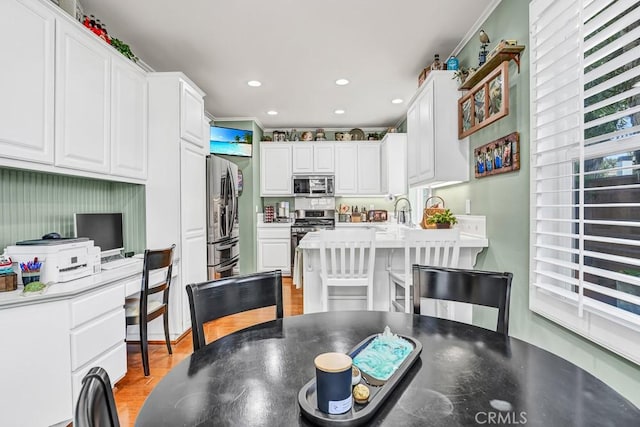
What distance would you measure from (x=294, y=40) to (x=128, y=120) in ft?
5.11

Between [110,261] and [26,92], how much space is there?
1342mm

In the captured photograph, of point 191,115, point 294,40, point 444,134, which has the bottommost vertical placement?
point 444,134

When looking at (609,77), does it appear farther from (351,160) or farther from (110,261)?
(351,160)

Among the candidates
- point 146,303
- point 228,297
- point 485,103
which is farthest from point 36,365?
point 485,103

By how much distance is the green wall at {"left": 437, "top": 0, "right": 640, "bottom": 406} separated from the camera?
5.22ft

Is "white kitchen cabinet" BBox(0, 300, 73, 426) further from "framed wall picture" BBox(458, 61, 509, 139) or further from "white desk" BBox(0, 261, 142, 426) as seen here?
"framed wall picture" BBox(458, 61, 509, 139)

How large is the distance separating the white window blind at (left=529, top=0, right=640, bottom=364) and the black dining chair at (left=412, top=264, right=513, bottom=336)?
45 cm

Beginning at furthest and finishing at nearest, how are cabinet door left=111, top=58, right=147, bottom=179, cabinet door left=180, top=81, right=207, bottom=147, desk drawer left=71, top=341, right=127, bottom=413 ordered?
cabinet door left=180, top=81, right=207, bottom=147, cabinet door left=111, top=58, right=147, bottom=179, desk drawer left=71, top=341, right=127, bottom=413

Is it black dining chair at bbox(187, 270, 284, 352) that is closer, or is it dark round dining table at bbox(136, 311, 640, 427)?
dark round dining table at bbox(136, 311, 640, 427)

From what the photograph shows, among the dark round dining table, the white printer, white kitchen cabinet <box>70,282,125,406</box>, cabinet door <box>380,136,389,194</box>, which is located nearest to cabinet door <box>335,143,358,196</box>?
cabinet door <box>380,136,389,194</box>

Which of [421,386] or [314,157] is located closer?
[421,386]

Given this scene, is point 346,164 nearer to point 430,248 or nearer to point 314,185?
point 314,185

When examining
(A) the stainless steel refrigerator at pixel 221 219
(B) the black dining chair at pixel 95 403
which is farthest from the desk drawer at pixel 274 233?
(B) the black dining chair at pixel 95 403

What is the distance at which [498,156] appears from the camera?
2.33 metres
